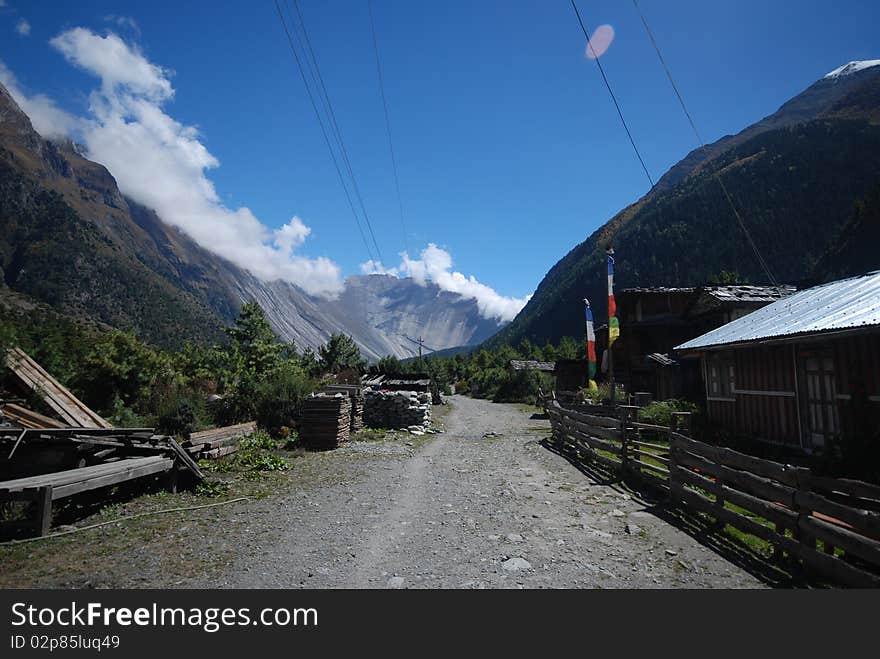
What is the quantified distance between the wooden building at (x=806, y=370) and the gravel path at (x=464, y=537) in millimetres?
5491

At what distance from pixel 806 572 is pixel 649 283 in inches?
4158

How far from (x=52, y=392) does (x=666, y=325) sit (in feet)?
110

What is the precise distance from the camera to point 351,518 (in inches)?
311

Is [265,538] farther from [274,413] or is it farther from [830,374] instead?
[830,374]

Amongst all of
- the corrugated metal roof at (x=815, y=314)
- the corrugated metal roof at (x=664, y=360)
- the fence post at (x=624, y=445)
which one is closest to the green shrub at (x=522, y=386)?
the corrugated metal roof at (x=664, y=360)

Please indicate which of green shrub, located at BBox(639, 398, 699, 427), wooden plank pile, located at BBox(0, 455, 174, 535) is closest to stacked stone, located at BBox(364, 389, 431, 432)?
green shrub, located at BBox(639, 398, 699, 427)

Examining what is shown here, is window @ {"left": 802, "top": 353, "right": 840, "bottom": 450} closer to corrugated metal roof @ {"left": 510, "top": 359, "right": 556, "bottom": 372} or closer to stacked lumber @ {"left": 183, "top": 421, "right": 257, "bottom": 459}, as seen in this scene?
stacked lumber @ {"left": 183, "top": 421, "right": 257, "bottom": 459}

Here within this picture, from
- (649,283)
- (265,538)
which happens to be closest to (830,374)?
(265,538)

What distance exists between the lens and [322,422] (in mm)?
15773

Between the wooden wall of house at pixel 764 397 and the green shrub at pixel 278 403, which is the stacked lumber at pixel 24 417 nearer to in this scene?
the green shrub at pixel 278 403

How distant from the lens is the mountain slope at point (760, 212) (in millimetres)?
83062

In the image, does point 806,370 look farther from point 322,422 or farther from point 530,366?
point 530,366

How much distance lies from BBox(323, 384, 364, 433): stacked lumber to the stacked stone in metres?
0.78

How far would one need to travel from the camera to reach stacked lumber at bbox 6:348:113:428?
12812 millimetres
